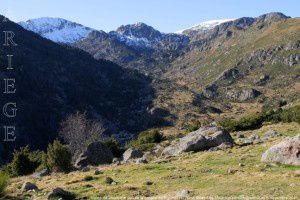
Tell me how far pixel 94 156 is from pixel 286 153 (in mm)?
22915

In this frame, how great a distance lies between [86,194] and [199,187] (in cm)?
620

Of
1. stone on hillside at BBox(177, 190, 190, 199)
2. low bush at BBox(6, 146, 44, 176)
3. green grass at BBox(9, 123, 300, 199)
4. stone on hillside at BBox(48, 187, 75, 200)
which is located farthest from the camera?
low bush at BBox(6, 146, 44, 176)

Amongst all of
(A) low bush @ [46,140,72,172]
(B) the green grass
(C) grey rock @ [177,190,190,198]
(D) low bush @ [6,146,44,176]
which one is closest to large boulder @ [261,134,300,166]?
(B) the green grass

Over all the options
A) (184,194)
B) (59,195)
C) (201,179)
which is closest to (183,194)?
(184,194)

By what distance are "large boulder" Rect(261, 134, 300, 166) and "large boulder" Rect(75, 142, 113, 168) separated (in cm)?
2092

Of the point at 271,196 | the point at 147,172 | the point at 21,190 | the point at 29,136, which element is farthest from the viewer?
the point at 29,136

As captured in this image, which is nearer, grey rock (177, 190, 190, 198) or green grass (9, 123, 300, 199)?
grey rock (177, 190, 190, 198)

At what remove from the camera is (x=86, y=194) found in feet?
80.9

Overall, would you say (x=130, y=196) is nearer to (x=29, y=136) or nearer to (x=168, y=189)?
(x=168, y=189)

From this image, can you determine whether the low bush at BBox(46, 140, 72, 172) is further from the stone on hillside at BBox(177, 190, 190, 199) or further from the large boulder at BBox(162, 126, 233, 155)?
the stone on hillside at BBox(177, 190, 190, 199)

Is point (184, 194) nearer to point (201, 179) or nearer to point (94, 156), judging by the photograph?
point (201, 179)

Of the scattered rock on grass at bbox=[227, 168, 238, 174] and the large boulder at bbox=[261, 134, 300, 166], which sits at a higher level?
the large boulder at bbox=[261, 134, 300, 166]

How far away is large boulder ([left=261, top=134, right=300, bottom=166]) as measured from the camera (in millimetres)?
27969

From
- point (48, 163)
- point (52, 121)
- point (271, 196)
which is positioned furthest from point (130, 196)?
point (52, 121)
